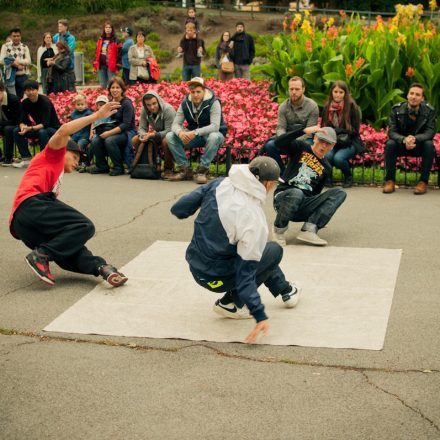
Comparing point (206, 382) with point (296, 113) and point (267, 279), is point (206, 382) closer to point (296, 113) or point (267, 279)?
point (267, 279)

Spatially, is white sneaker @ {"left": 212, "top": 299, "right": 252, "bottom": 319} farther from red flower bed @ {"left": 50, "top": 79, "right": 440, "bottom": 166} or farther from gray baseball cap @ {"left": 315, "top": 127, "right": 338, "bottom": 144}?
red flower bed @ {"left": 50, "top": 79, "right": 440, "bottom": 166}

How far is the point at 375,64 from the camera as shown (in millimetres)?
13758

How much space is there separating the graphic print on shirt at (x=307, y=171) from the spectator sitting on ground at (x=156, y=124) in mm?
3874

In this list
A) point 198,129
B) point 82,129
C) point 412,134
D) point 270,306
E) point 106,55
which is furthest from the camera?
point 106,55

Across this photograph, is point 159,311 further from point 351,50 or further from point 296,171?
point 351,50

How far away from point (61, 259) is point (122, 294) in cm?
65

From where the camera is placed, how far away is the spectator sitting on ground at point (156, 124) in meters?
12.8

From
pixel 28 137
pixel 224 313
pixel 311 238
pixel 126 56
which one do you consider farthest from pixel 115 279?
pixel 126 56

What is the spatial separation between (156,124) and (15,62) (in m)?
6.04

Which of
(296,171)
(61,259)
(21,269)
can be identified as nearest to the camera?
(61,259)

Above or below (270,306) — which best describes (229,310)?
above

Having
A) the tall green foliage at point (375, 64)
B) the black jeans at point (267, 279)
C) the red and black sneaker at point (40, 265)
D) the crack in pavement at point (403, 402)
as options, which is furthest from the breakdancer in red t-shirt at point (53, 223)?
the tall green foliage at point (375, 64)

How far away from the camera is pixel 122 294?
7566 mm

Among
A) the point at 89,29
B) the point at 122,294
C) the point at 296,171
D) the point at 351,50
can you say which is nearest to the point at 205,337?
the point at 122,294
